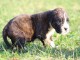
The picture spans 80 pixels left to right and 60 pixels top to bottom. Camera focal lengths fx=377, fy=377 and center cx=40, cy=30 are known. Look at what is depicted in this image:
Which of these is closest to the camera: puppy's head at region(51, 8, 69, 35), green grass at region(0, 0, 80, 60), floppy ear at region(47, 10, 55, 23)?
green grass at region(0, 0, 80, 60)

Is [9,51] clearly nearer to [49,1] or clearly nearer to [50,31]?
[50,31]

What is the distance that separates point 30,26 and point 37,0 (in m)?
9.26

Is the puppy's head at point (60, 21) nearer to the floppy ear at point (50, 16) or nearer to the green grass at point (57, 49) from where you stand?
the floppy ear at point (50, 16)

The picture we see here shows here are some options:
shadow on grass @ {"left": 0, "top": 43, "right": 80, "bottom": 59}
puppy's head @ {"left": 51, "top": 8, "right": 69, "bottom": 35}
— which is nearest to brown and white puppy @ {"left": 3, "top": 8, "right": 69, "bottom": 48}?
puppy's head @ {"left": 51, "top": 8, "right": 69, "bottom": 35}

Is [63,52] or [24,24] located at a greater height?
[24,24]

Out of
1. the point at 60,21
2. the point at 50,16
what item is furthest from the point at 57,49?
the point at 50,16

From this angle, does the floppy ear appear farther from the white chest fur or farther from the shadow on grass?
the shadow on grass

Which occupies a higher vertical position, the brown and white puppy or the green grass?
the brown and white puppy

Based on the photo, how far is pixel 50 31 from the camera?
9.32 meters

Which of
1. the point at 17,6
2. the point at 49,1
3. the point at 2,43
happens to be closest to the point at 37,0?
the point at 49,1

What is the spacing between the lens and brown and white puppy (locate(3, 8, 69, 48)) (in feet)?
29.7

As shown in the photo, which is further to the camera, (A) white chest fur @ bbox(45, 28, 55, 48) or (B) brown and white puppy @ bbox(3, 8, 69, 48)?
(A) white chest fur @ bbox(45, 28, 55, 48)

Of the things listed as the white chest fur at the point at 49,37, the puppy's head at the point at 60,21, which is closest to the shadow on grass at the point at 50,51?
the white chest fur at the point at 49,37

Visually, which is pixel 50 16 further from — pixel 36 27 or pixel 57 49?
pixel 57 49
